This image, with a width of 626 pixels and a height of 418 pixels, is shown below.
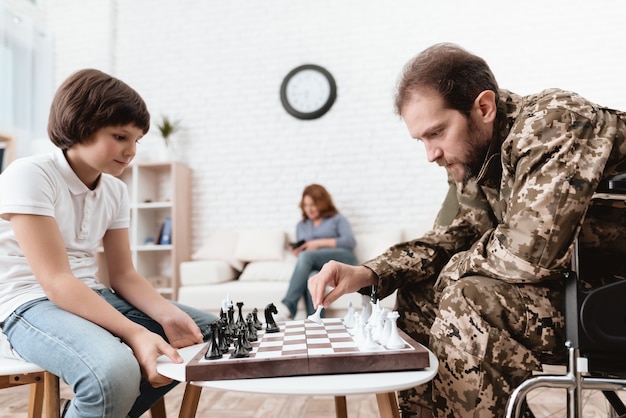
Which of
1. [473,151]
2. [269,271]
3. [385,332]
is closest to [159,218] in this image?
[269,271]

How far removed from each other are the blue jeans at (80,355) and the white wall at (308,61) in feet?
10.6

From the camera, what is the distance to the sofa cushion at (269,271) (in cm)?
365

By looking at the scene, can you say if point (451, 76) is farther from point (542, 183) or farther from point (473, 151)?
point (542, 183)

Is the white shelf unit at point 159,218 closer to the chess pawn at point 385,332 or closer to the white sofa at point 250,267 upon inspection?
the white sofa at point 250,267

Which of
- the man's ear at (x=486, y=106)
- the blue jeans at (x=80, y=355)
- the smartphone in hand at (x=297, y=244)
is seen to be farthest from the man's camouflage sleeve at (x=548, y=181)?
the smartphone in hand at (x=297, y=244)

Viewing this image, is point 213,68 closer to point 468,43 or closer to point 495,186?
point 468,43

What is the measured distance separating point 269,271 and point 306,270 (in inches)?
16.3

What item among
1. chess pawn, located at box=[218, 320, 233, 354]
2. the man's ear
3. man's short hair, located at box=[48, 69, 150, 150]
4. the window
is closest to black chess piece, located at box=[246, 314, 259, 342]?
chess pawn, located at box=[218, 320, 233, 354]

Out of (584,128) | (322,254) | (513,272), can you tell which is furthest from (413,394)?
(322,254)

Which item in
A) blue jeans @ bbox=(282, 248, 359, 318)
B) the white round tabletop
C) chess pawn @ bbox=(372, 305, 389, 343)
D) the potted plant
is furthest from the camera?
the potted plant

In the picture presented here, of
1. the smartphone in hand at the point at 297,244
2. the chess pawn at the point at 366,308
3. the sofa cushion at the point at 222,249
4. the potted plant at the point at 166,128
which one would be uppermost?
the potted plant at the point at 166,128

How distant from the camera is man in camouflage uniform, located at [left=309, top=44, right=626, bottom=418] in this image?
90cm

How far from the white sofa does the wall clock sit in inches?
43.3

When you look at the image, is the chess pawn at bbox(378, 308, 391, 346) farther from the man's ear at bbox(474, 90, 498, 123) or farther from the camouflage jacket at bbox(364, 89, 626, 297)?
the man's ear at bbox(474, 90, 498, 123)
